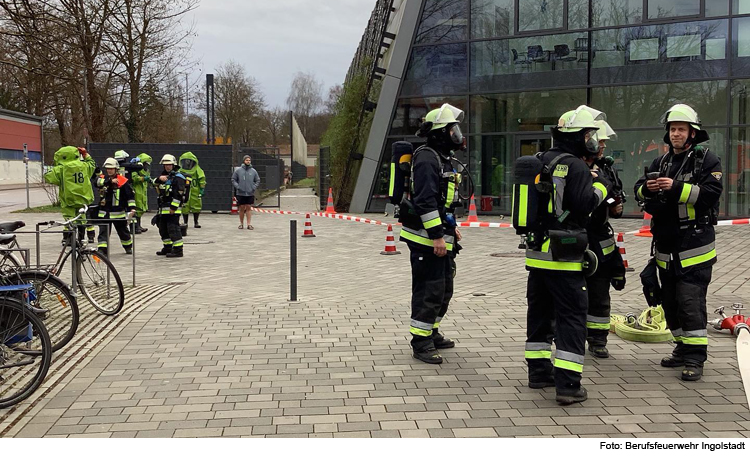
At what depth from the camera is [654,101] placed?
19.8m

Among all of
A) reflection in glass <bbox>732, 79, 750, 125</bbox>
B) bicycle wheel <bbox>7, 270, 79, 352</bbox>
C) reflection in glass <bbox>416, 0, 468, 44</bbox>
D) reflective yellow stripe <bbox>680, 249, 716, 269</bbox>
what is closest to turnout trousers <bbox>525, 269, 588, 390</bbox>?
reflective yellow stripe <bbox>680, 249, 716, 269</bbox>

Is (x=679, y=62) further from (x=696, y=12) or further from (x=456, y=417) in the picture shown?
(x=456, y=417)

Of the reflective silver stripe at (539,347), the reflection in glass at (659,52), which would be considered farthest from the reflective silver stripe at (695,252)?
the reflection in glass at (659,52)

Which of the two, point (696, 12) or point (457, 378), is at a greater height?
point (696, 12)

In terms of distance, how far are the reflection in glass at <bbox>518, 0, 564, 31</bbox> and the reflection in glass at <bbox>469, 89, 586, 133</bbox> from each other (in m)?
1.89

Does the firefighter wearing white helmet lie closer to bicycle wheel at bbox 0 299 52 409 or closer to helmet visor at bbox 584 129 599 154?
bicycle wheel at bbox 0 299 52 409

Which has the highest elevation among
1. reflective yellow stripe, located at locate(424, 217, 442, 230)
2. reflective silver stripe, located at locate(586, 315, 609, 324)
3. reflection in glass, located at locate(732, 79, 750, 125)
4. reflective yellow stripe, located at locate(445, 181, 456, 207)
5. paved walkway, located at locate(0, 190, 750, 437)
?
reflection in glass, located at locate(732, 79, 750, 125)

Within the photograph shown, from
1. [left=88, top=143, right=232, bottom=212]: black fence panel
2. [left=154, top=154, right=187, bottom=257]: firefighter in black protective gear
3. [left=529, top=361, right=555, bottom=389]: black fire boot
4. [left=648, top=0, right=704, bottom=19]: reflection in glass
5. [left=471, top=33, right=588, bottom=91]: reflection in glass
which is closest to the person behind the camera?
[left=529, top=361, right=555, bottom=389]: black fire boot

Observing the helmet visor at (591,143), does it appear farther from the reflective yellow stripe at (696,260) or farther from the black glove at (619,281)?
the black glove at (619,281)

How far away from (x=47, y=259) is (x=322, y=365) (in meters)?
4.54

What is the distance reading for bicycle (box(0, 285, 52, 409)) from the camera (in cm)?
481
